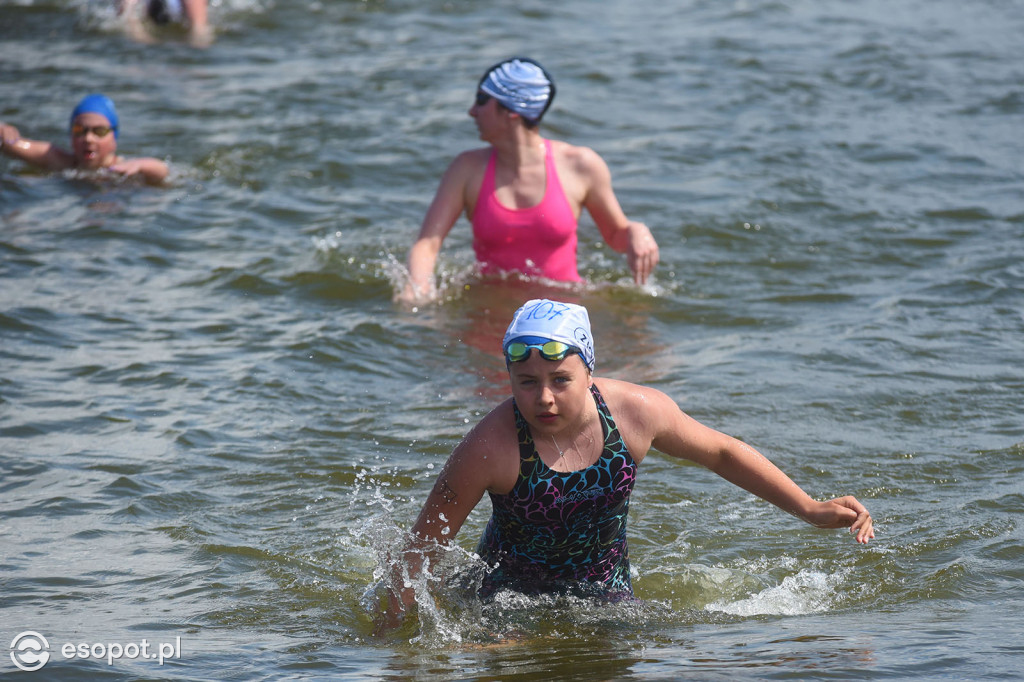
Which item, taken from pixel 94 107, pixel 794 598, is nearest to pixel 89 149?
pixel 94 107

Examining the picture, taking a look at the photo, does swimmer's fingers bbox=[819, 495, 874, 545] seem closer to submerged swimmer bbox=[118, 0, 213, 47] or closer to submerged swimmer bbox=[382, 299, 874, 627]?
submerged swimmer bbox=[382, 299, 874, 627]

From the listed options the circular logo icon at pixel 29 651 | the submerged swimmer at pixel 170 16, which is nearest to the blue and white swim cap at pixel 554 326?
the circular logo icon at pixel 29 651

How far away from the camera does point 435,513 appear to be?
15.2 feet

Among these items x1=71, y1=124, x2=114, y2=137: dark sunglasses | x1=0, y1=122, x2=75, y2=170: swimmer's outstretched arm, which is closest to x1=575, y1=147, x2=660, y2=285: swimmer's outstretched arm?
x1=71, y1=124, x2=114, y2=137: dark sunglasses

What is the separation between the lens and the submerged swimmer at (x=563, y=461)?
4.43 metres

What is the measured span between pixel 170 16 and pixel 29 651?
1545cm

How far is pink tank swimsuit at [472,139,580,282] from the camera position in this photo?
28.0 feet

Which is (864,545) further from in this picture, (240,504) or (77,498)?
(77,498)

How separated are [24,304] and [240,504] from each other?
365 cm

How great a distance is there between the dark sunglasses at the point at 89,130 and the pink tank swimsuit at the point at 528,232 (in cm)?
487

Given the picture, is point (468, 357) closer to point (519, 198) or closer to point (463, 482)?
point (519, 198)

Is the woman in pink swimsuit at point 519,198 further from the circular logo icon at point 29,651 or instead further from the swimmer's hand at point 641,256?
the circular logo icon at point 29,651

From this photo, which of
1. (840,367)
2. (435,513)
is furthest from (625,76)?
(435,513)

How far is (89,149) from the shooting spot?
1188 centimetres
